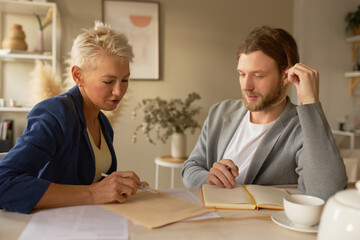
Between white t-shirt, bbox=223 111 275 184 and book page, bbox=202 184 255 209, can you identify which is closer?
book page, bbox=202 184 255 209

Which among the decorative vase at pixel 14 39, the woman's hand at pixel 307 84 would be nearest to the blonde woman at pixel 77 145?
the woman's hand at pixel 307 84

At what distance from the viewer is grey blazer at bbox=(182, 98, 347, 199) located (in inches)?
42.4

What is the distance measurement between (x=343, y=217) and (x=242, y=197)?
0.52 m

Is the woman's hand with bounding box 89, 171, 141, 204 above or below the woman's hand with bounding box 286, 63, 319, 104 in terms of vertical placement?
below

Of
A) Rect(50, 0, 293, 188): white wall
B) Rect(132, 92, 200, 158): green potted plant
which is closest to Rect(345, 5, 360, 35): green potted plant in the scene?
Rect(50, 0, 293, 188): white wall

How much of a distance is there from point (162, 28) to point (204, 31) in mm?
444

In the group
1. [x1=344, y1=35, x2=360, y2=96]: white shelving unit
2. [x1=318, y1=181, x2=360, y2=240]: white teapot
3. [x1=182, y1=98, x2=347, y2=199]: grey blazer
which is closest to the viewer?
[x1=318, y1=181, x2=360, y2=240]: white teapot

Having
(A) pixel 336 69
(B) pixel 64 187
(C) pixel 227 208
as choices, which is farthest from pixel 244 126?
(A) pixel 336 69

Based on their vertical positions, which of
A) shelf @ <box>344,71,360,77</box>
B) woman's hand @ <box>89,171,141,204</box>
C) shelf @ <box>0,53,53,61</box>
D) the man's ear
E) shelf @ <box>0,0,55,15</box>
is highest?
shelf @ <box>0,0,55,15</box>

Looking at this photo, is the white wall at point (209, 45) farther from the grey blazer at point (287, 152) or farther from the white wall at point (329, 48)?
the grey blazer at point (287, 152)

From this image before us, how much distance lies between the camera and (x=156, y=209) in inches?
36.5

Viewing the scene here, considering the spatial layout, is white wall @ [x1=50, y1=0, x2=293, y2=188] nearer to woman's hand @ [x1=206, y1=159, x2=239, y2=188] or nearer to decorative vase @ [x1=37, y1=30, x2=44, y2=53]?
decorative vase @ [x1=37, y1=30, x2=44, y2=53]

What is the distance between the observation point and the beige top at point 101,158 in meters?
1.36

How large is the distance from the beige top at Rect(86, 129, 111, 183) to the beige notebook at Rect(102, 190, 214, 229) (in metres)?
0.35
